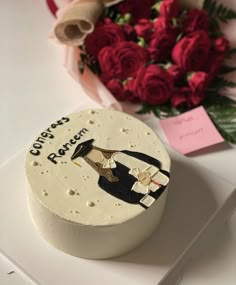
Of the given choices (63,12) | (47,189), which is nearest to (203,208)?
(47,189)

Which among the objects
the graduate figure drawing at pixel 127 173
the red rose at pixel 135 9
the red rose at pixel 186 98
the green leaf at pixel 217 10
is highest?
the red rose at pixel 135 9

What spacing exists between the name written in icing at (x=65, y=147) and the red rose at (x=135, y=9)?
35 cm

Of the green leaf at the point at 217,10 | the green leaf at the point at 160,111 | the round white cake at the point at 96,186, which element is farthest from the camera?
the green leaf at the point at 217,10

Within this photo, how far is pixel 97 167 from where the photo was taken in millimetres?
871

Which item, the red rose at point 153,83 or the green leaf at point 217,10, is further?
the green leaf at point 217,10

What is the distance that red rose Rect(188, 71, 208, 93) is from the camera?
1.09 meters

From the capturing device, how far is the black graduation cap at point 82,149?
89 centimetres

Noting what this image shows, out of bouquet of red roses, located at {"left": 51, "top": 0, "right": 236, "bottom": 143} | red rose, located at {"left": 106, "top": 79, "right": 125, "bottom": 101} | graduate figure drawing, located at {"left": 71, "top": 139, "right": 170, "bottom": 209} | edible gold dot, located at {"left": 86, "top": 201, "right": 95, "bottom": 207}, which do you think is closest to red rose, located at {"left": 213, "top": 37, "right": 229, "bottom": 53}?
bouquet of red roses, located at {"left": 51, "top": 0, "right": 236, "bottom": 143}

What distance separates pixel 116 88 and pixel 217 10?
0.30 meters

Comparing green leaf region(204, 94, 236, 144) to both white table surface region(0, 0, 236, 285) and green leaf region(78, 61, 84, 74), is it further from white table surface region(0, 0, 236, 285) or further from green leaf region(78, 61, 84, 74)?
green leaf region(78, 61, 84, 74)

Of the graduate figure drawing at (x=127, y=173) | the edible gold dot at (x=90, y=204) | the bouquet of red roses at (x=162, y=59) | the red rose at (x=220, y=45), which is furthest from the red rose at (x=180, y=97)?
the edible gold dot at (x=90, y=204)

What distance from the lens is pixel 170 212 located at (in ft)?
3.00

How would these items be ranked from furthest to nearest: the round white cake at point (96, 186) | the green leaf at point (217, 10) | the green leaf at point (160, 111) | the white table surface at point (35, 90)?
the green leaf at point (217, 10)
the green leaf at point (160, 111)
the white table surface at point (35, 90)
the round white cake at point (96, 186)

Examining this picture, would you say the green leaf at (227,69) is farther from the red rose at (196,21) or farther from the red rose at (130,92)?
the red rose at (130,92)
